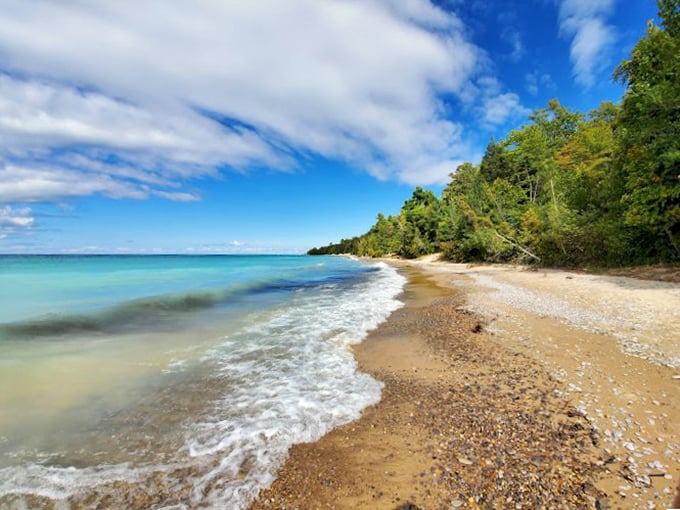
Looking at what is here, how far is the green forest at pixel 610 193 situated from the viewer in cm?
1305

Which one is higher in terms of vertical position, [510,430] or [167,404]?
[510,430]

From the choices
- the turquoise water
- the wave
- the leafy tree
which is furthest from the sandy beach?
the leafy tree

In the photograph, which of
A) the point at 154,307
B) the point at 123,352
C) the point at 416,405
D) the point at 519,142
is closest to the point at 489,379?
the point at 416,405

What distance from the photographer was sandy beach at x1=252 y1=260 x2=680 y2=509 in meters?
2.84

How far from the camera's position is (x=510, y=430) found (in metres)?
3.67

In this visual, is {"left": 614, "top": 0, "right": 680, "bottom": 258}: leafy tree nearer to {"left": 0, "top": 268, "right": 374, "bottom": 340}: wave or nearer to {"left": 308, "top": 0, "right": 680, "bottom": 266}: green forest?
{"left": 308, "top": 0, "right": 680, "bottom": 266}: green forest

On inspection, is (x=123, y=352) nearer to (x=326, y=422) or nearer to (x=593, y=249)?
(x=326, y=422)

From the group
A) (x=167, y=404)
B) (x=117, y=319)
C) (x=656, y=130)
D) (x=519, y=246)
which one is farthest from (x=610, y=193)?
(x=117, y=319)

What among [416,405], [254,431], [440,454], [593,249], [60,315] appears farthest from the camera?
[593,249]

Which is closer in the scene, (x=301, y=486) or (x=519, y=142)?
(x=301, y=486)

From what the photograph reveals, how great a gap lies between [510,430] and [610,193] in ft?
68.6

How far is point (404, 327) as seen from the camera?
9336 millimetres

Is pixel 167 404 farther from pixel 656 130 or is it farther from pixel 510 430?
pixel 656 130

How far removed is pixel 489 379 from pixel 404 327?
13.8 feet
